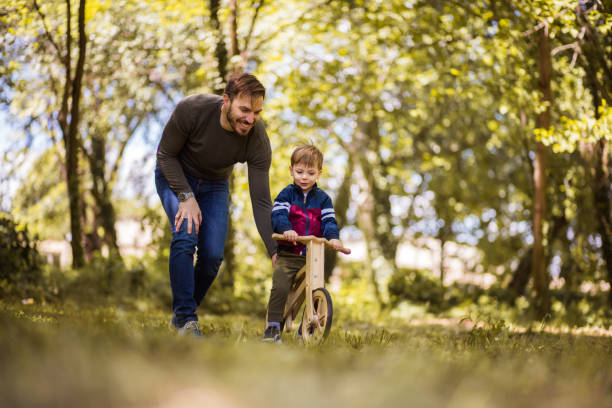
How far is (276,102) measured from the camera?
9500mm

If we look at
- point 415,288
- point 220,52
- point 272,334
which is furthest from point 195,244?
point 415,288

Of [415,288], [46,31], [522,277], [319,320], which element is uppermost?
[46,31]

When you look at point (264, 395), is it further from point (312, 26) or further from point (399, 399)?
point (312, 26)

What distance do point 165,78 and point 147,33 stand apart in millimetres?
1030

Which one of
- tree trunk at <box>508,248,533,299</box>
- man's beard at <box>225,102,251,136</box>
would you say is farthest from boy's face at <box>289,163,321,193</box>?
tree trunk at <box>508,248,533,299</box>

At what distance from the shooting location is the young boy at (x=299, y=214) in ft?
12.2

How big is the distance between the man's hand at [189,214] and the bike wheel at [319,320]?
880 millimetres

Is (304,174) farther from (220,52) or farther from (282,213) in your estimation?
(220,52)

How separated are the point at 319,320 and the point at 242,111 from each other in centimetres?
137

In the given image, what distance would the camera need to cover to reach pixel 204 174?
3.85 metres

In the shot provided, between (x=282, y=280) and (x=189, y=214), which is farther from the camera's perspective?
(x=282, y=280)

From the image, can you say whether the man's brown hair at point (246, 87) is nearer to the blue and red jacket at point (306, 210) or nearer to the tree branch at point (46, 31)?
the blue and red jacket at point (306, 210)

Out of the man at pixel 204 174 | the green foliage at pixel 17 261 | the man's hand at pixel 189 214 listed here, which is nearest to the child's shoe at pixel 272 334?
the man at pixel 204 174

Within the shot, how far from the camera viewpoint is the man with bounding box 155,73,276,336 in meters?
3.52
